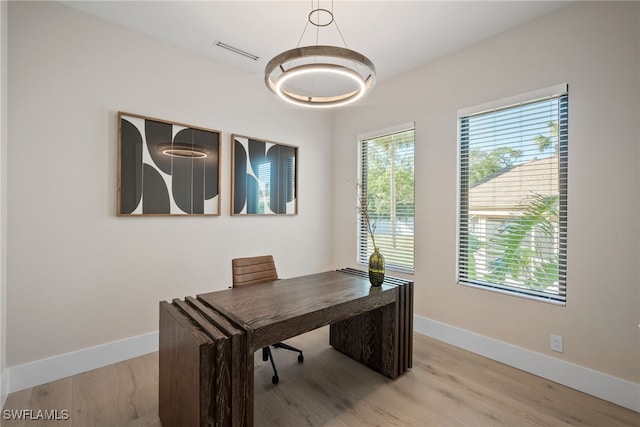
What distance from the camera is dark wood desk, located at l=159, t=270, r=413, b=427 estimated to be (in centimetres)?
137

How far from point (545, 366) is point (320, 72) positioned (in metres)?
2.90

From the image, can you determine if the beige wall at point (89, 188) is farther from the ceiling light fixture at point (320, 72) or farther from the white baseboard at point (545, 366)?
the white baseboard at point (545, 366)

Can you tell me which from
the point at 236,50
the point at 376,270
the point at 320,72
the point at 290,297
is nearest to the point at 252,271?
the point at 290,297

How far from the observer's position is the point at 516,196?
2580 mm

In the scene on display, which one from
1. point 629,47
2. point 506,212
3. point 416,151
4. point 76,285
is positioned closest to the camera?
point 629,47

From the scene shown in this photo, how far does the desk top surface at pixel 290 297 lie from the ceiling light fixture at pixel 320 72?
54.6 inches

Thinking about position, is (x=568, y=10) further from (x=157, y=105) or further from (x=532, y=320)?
(x=157, y=105)

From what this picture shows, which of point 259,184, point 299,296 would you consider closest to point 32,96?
point 259,184

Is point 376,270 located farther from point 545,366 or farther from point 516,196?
point 545,366

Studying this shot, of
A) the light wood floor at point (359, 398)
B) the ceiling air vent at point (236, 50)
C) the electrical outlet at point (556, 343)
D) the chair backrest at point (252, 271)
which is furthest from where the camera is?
the ceiling air vent at point (236, 50)

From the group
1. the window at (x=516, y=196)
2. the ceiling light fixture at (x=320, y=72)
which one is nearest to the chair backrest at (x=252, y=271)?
the ceiling light fixture at (x=320, y=72)

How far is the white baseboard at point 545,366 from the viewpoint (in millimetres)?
2035

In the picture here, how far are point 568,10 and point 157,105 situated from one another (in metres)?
3.51

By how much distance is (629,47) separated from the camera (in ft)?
6.66
